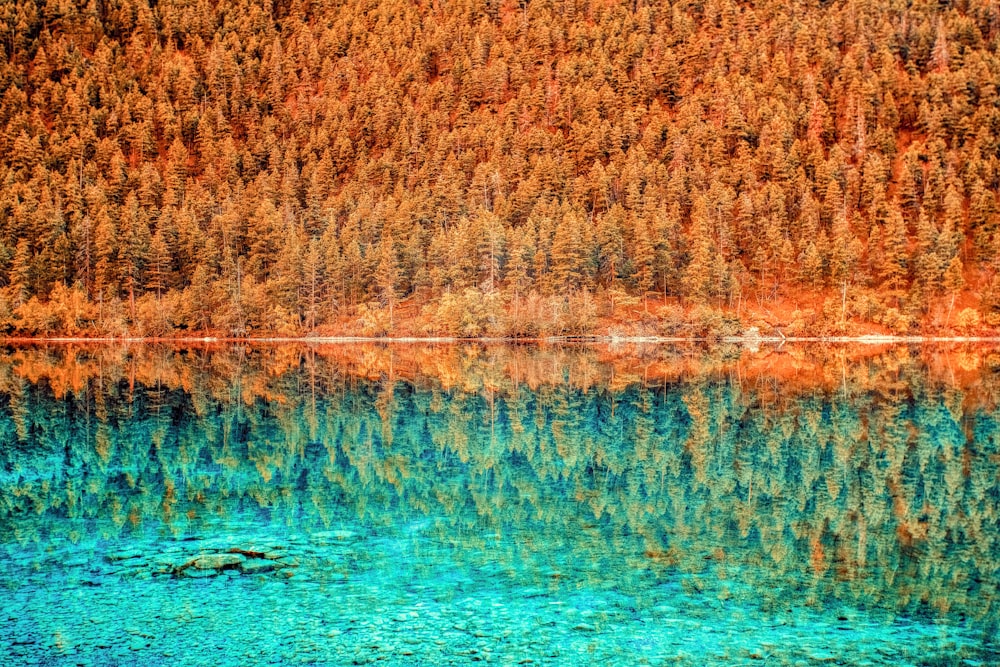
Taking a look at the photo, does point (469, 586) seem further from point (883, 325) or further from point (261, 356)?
point (883, 325)

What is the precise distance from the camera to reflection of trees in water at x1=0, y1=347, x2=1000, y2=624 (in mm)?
18875

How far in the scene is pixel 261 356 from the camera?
90875 mm

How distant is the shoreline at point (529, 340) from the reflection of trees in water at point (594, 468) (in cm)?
6182

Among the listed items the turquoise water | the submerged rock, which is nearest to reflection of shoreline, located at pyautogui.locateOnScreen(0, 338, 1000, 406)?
the turquoise water

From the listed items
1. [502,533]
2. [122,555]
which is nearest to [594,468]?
[502,533]

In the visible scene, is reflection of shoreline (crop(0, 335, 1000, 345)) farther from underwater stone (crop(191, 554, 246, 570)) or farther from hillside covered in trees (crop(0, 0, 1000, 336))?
underwater stone (crop(191, 554, 246, 570))

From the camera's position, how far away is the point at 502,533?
20.4 m

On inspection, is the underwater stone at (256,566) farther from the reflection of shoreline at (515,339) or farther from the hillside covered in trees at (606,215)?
the hillside covered in trees at (606,215)

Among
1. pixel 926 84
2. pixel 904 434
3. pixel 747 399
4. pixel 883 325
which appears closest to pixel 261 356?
pixel 747 399

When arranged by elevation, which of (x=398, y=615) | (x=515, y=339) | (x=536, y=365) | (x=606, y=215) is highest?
(x=606, y=215)

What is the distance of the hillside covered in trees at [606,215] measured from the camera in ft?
420

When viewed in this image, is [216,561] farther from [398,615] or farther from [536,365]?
[536,365]

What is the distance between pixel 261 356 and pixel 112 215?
91.0 metres

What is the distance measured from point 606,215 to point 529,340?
35705 mm
